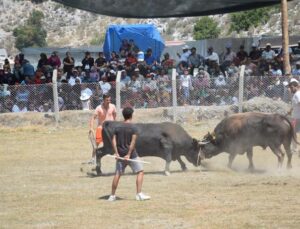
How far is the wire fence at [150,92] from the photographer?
84.1ft

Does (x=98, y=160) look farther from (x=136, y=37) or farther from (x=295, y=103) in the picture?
(x=136, y=37)

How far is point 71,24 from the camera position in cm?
8181

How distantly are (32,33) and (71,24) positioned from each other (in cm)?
650

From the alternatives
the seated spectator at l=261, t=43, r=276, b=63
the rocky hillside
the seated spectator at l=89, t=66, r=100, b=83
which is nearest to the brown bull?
the seated spectator at l=89, t=66, r=100, b=83

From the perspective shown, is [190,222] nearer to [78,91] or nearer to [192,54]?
[78,91]

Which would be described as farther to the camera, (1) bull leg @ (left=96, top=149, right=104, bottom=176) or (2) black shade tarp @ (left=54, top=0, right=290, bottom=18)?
(2) black shade tarp @ (left=54, top=0, right=290, bottom=18)

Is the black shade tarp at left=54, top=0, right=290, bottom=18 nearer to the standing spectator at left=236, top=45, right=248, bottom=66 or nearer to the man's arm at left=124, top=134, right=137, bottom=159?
the standing spectator at left=236, top=45, right=248, bottom=66

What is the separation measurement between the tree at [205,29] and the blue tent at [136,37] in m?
24.2

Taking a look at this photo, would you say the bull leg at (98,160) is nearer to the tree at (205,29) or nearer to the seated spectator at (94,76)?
the seated spectator at (94,76)

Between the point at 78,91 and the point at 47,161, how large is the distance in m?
6.74

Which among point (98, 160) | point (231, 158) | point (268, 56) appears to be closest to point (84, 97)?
point (98, 160)

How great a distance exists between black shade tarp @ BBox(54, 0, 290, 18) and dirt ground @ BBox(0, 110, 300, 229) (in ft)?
28.6

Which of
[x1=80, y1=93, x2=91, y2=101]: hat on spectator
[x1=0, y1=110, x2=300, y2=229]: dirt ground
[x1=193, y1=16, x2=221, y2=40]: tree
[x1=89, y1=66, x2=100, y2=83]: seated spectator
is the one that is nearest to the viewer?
[x1=0, y1=110, x2=300, y2=229]: dirt ground

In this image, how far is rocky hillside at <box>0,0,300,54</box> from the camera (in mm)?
76125
